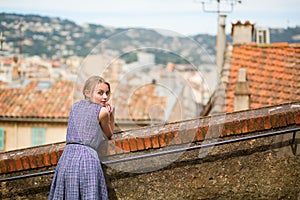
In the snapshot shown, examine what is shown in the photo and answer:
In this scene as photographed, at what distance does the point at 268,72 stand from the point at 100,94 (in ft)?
34.2

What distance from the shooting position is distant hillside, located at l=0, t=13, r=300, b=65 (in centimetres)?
Result: 647

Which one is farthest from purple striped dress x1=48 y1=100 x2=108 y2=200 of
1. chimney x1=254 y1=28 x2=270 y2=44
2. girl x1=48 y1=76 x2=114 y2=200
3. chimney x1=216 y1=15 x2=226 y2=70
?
chimney x1=254 y1=28 x2=270 y2=44

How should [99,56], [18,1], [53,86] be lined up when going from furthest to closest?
[18,1] → [53,86] → [99,56]

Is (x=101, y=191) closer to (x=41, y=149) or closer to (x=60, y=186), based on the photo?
(x=60, y=186)

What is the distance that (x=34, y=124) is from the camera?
879 inches

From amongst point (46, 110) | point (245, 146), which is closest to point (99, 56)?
point (245, 146)

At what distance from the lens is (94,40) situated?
166ft

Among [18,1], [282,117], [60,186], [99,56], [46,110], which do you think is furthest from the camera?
[18,1]

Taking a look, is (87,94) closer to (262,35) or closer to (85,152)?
(85,152)

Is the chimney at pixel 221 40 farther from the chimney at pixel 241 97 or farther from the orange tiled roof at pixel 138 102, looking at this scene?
the chimney at pixel 241 97

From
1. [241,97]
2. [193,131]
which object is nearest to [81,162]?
[193,131]

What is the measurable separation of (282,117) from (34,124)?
62.1 feet

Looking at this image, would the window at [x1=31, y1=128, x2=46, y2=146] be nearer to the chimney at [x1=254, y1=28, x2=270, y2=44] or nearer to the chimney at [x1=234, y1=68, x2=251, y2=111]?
the chimney at [x1=254, y1=28, x2=270, y2=44]

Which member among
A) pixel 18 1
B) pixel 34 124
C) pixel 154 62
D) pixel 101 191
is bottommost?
pixel 34 124
